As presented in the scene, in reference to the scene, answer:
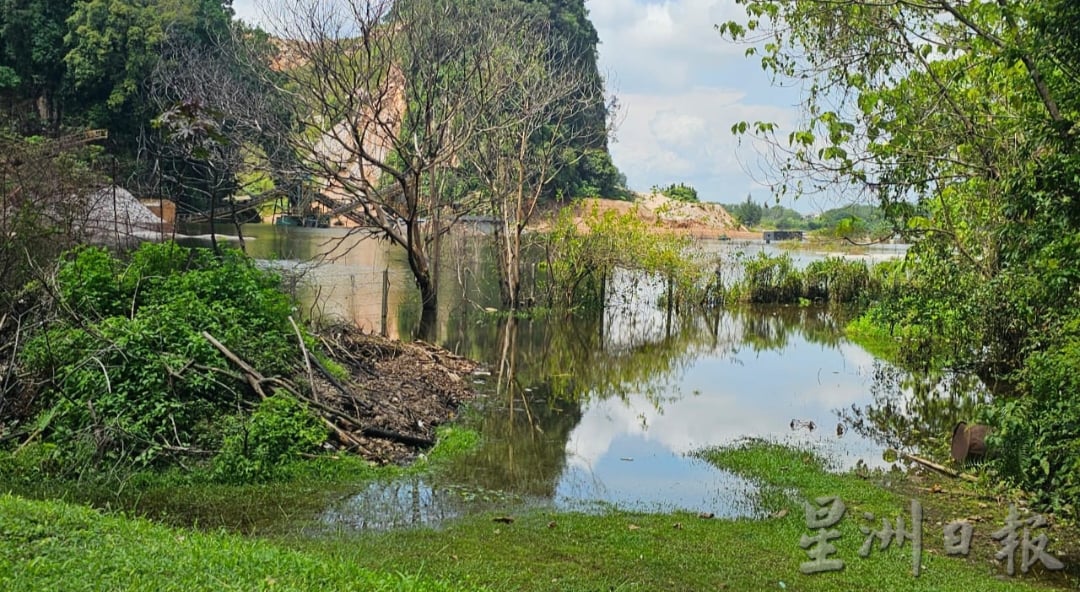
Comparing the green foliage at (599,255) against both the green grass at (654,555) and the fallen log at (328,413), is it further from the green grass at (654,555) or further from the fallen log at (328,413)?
the green grass at (654,555)

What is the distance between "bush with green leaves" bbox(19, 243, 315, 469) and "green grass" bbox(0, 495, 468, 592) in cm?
231

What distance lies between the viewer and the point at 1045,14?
5.79 metres

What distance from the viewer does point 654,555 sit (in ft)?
18.7

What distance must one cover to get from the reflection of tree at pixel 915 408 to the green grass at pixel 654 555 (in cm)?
327

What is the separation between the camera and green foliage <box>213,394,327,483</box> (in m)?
7.07

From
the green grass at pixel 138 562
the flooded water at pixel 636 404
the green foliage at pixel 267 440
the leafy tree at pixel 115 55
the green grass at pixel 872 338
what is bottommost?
the flooded water at pixel 636 404

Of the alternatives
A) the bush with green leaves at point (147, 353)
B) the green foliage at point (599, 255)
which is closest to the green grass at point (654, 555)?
the bush with green leaves at point (147, 353)

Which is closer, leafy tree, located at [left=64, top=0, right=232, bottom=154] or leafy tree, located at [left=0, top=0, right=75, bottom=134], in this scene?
leafy tree, located at [left=64, top=0, right=232, bottom=154]

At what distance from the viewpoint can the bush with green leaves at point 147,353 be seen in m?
7.20

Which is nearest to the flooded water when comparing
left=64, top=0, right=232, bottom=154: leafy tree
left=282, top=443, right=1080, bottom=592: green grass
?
left=282, top=443, right=1080, bottom=592: green grass

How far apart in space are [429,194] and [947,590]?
605 inches

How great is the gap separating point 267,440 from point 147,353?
1434mm

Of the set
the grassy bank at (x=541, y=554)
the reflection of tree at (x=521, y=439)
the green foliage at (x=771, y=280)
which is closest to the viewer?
the grassy bank at (x=541, y=554)

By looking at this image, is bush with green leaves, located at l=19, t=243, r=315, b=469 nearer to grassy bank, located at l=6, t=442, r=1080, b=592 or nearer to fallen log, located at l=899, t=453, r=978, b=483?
grassy bank, located at l=6, t=442, r=1080, b=592
